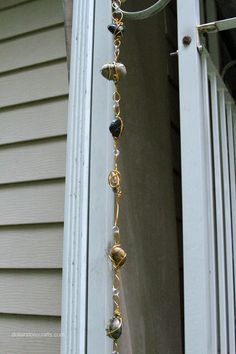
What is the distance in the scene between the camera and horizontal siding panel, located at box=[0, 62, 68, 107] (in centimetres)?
177

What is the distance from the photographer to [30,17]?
1.90 meters

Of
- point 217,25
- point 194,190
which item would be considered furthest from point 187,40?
point 194,190

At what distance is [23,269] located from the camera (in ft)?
5.47

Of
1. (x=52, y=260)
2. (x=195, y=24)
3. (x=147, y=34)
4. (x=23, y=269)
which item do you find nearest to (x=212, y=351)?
(x=195, y=24)

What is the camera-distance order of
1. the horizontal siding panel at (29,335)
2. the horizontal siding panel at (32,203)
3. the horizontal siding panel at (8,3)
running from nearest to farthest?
1. the horizontal siding panel at (29,335)
2. the horizontal siding panel at (32,203)
3. the horizontal siding panel at (8,3)

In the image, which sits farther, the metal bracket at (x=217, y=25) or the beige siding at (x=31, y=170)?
the beige siding at (x=31, y=170)

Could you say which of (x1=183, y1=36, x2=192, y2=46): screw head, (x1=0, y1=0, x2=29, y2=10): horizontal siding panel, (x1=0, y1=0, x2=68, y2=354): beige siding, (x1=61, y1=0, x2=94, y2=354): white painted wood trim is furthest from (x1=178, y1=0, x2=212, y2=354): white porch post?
(x1=0, y1=0, x2=29, y2=10): horizontal siding panel

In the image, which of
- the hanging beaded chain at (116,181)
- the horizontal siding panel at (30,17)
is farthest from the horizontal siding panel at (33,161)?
the hanging beaded chain at (116,181)

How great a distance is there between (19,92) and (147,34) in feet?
2.07

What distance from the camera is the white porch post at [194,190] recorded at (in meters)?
0.87

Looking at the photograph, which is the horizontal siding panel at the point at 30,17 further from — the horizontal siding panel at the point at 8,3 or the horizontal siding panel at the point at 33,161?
the horizontal siding panel at the point at 33,161

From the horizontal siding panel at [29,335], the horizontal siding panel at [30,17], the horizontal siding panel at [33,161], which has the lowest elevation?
the horizontal siding panel at [29,335]

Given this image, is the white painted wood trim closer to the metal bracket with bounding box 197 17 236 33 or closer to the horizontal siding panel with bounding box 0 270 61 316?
the metal bracket with bounding box 197 17 236 33

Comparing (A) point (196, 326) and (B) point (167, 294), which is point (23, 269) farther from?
(A) point (196, 326)
